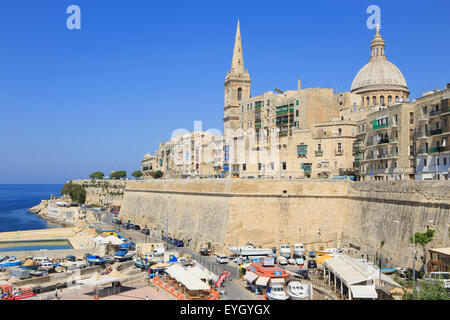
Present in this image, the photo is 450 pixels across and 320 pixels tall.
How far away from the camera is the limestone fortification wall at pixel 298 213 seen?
33.7 metres

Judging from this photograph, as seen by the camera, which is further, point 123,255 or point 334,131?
point 334,131

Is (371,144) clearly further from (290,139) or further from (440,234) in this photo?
(440,234)

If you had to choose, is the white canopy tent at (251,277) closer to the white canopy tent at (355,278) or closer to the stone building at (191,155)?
the white canopy tent at (355,278)

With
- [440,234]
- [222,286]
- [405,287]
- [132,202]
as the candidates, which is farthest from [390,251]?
[132,202]

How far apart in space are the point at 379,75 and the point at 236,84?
20666 mm

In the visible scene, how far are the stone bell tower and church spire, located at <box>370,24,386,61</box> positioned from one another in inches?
780

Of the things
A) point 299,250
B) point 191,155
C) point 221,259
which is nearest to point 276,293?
point 221,259

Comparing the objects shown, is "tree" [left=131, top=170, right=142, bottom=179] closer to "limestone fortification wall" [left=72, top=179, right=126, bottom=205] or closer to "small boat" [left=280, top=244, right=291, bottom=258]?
"limestone fortification wall" [left=72, top=179, right=126, bottom=205]

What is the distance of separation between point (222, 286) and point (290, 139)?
25484mm

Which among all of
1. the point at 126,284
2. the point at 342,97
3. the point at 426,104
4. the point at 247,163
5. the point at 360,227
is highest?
the point at 342,97

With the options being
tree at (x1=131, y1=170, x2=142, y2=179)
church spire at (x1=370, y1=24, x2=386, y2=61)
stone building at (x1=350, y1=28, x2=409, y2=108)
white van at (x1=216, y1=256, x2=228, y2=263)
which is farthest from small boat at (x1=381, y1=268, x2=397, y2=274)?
tree at (x1=131, y1=170, x2=142, y2=179)

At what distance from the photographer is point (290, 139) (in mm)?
49344

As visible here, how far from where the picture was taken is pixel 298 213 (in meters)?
40.7

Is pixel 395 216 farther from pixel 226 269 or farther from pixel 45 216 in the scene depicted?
pixel 45 216
